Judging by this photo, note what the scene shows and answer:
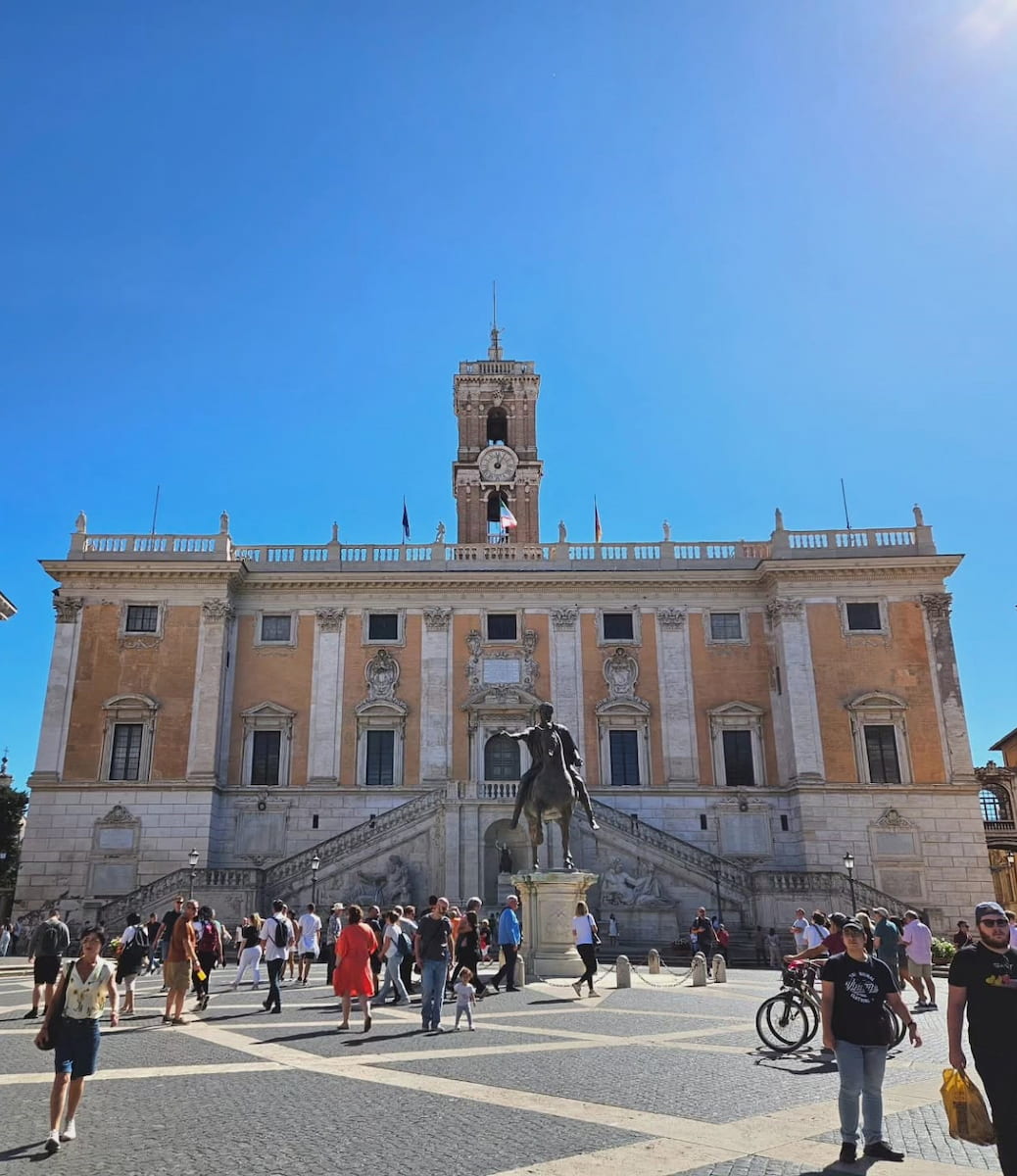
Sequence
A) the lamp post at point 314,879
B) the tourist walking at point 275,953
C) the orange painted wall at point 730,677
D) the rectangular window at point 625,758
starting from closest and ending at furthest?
the tourist walking at point 275,953 → the lamp post at point 314,879 → the rectangular window at point 625,758 → the orange painted wall at point 730,677

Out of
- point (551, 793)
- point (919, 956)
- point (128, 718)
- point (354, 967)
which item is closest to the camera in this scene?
point (354, 967)

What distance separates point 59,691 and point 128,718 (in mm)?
2830

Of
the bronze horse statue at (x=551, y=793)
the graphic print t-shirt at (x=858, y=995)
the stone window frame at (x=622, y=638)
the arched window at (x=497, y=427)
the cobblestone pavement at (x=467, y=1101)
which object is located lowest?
the cobblestone pavement at (x=467, y=1101)

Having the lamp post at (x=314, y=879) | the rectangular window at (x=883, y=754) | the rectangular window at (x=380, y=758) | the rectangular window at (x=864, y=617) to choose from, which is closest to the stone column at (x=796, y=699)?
the rectangular window at (x=864, y=617)

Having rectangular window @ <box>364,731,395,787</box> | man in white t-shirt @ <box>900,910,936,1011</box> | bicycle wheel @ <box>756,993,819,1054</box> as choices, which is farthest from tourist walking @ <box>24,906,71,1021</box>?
rectangular window @ <box>364,731,395,787</box>

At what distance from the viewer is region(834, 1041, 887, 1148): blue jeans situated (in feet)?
22.0

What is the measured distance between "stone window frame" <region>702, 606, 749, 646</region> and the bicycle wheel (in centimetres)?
2774

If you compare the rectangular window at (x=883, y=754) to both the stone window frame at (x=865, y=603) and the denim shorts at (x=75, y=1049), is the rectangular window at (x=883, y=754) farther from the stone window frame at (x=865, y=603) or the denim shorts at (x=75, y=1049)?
the denim shorts at (x=75, y=1049)

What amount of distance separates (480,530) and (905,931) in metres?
37.9

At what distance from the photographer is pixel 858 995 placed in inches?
279

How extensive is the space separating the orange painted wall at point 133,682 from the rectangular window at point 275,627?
2560mm

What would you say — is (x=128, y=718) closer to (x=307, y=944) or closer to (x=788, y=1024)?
(x=307, y=944)

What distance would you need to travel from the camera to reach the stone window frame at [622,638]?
39.2 metres

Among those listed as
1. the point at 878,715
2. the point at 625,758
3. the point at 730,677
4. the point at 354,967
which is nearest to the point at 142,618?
the point at 625,758
